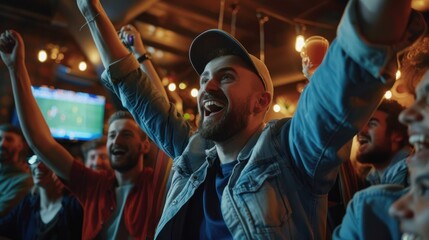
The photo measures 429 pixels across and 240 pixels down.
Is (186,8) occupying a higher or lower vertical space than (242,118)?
higher

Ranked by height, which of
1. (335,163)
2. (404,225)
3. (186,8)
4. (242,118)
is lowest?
(404,225)

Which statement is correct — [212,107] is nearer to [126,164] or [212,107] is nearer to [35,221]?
[126,164]

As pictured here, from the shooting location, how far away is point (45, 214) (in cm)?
236

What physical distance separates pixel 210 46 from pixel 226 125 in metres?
A: 0.39

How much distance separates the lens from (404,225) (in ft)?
1.89

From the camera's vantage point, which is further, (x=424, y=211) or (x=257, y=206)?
(x=257, y=206)

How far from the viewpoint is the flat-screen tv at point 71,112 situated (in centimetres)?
523

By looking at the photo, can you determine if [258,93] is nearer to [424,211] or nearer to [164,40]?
[424,211]

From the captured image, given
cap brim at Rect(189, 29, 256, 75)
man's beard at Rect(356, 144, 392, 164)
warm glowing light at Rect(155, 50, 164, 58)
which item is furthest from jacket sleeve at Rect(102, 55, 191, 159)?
warm glowing light at Rect(155, 50, 164, 58)

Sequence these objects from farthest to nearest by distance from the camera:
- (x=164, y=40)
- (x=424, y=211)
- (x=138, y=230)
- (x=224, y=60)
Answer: (x=164, y=40)
(x=138, y=230)
(x=224, y=60)
(x=424, y=211)

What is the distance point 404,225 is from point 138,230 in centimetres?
150

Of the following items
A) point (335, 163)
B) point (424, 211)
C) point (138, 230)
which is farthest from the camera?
point (138, 230)

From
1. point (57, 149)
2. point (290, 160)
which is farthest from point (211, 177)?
point (57, 149)

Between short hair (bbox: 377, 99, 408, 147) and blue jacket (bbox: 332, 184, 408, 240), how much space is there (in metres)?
1.53
